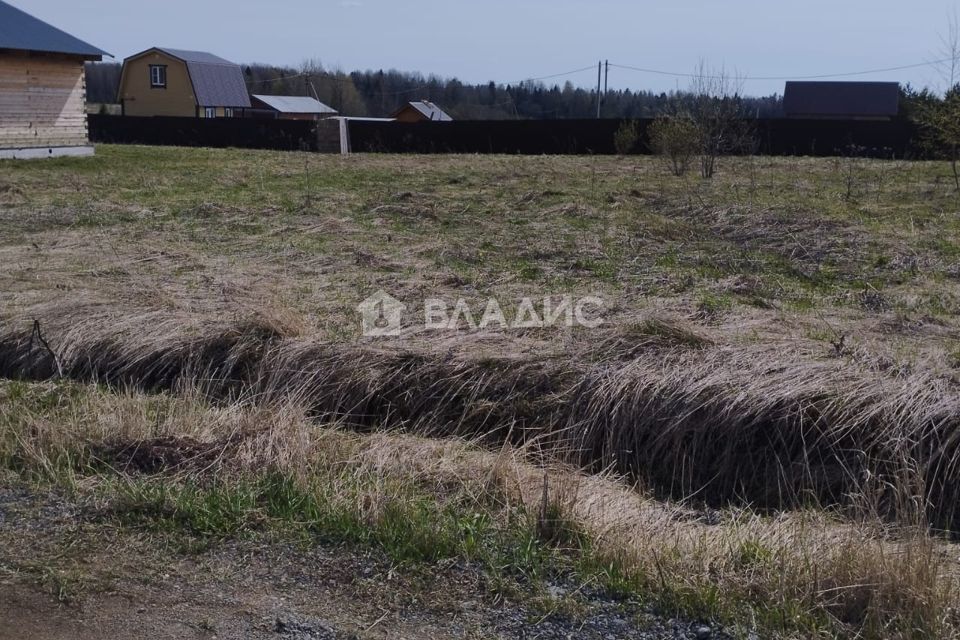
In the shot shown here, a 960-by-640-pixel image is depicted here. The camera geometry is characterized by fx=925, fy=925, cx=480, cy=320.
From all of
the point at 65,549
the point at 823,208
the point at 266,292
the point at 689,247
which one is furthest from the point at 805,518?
the point at 823,208

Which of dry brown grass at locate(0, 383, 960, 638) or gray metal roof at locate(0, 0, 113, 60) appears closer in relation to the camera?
dry brown grass at locate(0, 383, 960, 638)

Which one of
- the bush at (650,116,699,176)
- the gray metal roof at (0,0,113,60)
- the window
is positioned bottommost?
the bush at (650,116,699,176)

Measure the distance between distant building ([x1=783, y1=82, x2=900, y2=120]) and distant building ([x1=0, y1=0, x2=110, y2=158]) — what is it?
36.1 m

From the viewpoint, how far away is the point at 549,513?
3.84 m

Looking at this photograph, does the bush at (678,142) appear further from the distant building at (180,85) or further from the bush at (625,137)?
the distant building at (180,85)

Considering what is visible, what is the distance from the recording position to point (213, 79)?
1836 inches

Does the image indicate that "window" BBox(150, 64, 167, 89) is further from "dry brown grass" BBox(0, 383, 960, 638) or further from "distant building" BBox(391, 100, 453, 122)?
"dry brown grass" BBox(0, 383, 960, 638)

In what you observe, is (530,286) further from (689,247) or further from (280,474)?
(280,474)

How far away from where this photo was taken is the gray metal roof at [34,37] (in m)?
20.5

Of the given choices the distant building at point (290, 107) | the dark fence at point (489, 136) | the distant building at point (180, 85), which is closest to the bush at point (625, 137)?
the dark fence at point (489, 136)

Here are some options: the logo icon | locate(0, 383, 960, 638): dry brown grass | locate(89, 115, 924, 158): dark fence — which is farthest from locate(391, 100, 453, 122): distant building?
locate(0, 383, 960, 638): dry brown grass

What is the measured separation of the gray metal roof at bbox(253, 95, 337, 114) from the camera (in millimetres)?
52216

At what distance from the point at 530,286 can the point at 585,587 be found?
4923 mm

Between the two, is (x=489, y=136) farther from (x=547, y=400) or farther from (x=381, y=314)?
(x=547, y=400)
